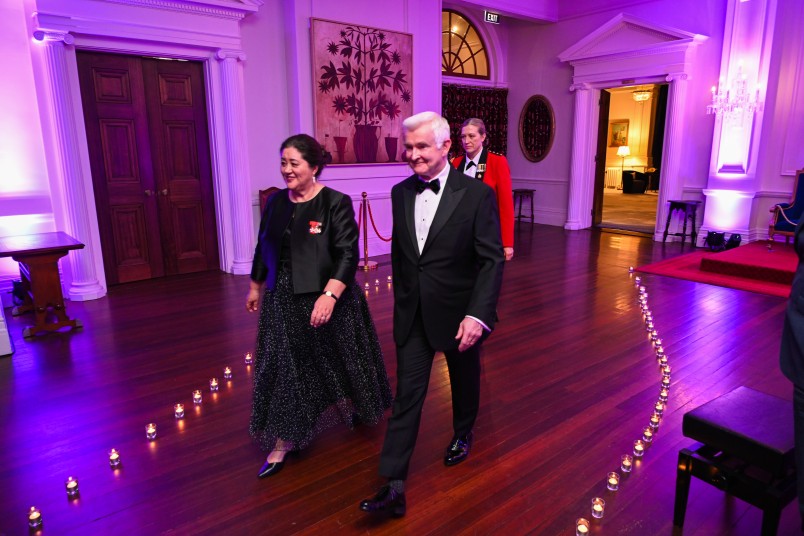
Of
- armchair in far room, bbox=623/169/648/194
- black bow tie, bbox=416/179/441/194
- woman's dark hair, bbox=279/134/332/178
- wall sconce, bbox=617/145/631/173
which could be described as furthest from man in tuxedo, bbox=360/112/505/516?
wall sconce, bbox=617/145/631/173

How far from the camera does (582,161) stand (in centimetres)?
1017

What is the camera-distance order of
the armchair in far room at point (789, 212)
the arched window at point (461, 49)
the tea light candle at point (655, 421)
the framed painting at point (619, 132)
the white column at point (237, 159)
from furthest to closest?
1. the framed painting at point (619, 132)
2. the arched window at point (461, 49)
3. the armchair in far room at point (789, 212)
4. the white column at point (237, 159)
5. the tea light candle at point (655, 421)

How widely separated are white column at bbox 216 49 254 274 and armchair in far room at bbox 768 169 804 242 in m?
6.90

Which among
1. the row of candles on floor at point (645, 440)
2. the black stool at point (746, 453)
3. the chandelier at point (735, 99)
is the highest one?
the chandelier at point (735, 99)

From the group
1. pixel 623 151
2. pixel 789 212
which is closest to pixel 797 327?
pixel 789 212

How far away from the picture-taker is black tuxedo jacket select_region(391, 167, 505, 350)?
2.20 metres

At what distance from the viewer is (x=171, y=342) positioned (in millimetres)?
4395

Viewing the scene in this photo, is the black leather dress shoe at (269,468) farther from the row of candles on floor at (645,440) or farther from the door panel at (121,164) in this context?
the door panel at (121,164)

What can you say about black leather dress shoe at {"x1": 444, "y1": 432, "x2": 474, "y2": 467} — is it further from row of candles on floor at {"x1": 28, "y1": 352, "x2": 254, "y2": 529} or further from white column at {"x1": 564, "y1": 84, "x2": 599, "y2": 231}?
white column at {"x1": 564, "y1": 84, "x2": 599, "y2": 231}

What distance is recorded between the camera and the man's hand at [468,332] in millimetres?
2129

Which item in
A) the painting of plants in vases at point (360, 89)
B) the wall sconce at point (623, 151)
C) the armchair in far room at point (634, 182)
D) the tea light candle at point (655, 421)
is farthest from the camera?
the wall sconce at point (623, 151)

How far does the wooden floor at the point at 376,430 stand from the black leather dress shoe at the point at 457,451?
5 centimetres

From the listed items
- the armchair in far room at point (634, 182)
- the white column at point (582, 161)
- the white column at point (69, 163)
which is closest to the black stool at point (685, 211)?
the white column at point (582, 161)

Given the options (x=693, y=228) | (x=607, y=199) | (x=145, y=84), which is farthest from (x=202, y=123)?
(x=607, y=199)
